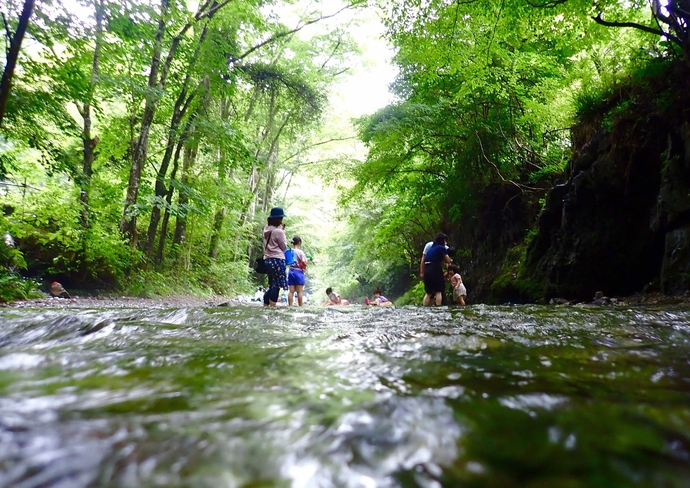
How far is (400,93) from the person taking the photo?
→ 44.3 ft

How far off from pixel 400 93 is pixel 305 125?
6928 millimetres

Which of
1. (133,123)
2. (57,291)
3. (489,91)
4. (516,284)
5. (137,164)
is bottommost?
(57,291)

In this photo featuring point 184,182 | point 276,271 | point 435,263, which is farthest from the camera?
point 184,182

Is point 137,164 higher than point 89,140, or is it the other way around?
point 89,140

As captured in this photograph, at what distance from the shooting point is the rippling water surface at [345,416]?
2.49 feet

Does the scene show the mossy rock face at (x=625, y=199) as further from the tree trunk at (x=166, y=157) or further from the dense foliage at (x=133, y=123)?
the tree trunk at (x=166, y=157)

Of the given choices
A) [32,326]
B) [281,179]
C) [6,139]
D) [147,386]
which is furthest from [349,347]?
[281,179]

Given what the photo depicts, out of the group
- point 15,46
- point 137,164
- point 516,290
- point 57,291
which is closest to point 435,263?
point 516,290

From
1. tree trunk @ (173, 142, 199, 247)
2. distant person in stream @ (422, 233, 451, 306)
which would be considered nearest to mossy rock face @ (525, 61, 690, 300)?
distant person in stream @ (422, 233, 451, 306)

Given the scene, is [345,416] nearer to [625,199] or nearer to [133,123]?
[625,199]

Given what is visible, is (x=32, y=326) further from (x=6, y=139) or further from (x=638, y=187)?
(x=638, y=187)

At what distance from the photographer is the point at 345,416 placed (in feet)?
3.43

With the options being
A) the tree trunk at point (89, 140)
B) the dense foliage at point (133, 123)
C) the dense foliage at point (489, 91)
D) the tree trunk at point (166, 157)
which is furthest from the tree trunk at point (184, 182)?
the dense foliage at point (489, 91)

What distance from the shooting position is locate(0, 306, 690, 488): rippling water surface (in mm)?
760
